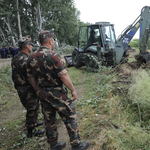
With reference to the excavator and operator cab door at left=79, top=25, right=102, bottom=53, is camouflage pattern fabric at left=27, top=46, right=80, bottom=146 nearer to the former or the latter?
the excavator

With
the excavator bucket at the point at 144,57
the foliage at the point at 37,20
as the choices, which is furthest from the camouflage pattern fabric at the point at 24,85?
the foliage at the point at 37,20

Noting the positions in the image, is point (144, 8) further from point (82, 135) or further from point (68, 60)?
point (82, 135)

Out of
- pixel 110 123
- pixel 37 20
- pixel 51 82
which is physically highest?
pixel 37 20

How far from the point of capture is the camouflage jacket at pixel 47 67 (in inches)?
78.2

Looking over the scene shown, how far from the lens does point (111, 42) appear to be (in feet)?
23.7

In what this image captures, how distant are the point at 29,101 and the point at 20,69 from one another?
0.64 metres

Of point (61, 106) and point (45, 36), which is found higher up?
point (45, 36)

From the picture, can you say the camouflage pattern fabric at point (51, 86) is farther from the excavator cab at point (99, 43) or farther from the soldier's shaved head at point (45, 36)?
the excavator cab at point (99, 43)

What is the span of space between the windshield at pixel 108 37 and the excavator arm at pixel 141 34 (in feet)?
1.10

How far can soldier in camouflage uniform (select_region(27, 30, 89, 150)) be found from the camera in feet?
6.56

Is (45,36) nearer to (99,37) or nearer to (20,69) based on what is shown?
(20,69)

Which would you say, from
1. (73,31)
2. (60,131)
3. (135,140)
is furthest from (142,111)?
(73,31)

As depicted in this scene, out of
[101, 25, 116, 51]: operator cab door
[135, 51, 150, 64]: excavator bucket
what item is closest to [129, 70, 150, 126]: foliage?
[135, 51, 150, 64]: excavator bucket

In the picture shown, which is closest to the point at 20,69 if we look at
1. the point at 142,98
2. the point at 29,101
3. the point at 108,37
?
the point at 29,101
